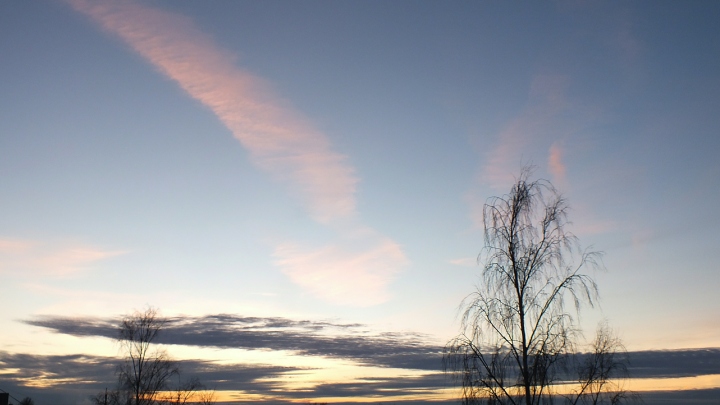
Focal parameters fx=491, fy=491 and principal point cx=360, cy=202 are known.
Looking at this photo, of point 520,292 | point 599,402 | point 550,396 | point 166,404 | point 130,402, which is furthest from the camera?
point 166,404

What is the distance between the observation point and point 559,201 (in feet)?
58.0

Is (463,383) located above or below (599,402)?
above

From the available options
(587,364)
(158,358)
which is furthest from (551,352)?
(158,358)

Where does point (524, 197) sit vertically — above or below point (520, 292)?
above

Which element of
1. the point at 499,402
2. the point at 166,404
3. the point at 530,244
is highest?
the point at 530,244

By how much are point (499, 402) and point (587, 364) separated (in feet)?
40.7

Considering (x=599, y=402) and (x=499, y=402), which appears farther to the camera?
(x=599, y=402)

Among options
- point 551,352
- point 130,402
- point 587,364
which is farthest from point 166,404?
point 551,352

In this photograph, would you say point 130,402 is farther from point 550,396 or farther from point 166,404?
point 550,396

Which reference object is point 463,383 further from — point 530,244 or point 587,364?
point 587,364

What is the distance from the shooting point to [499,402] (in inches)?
642

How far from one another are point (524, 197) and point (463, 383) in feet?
22.7

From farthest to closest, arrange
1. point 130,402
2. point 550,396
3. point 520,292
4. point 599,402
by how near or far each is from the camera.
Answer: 1. point 130,402
2. point 599,402
3. point 520,292
4. point 550,396

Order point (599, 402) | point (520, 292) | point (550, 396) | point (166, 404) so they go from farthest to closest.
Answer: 1. point (166, 404)
2. point (599, 402)
3. point (520, 292)
4. point (550, 396)
